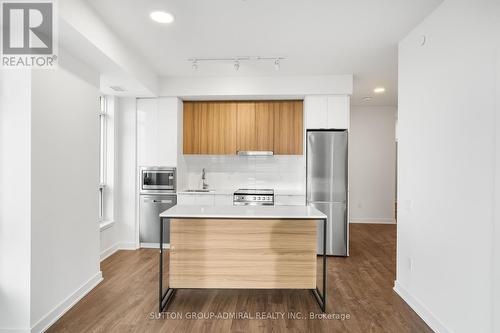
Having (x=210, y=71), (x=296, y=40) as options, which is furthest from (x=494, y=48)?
(x=210, y=71)

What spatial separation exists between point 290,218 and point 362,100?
456 cm

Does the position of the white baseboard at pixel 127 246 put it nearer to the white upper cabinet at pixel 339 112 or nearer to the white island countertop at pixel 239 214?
Answer: the white island countertop at pixel 239 214

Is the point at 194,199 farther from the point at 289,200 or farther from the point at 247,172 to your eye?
the point at 289,200

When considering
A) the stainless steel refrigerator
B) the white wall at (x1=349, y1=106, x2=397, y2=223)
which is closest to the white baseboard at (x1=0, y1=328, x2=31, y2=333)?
the stainless steel refrigerator

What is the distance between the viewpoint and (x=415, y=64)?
2926 millimetres

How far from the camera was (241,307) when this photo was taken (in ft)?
9.38

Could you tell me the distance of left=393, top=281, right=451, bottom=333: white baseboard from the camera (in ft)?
7.99

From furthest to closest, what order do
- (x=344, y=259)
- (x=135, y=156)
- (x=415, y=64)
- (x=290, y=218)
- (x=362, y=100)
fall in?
(x=362, y=100) → (x=135, y=156) → (x=344, y=259) → (x=415, y=64) → (x=290, y=218)

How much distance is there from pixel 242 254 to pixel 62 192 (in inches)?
72.3

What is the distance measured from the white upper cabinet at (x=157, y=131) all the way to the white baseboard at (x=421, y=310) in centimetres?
362

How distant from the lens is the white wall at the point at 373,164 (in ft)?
22.7

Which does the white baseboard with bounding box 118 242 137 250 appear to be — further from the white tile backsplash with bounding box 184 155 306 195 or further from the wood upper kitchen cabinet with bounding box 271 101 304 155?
the wood upper kitchen cabinet with bounding box 271 101 304 155

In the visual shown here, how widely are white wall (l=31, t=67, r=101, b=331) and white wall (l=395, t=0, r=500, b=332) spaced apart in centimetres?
336

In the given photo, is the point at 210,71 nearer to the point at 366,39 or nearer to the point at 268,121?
the point at 268,121
